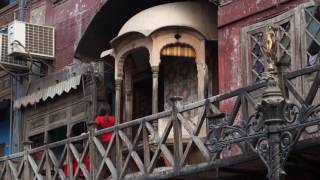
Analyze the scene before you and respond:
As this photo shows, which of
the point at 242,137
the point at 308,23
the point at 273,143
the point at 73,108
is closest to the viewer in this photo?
the point at 273,143

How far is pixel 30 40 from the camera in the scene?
2011 centimetres

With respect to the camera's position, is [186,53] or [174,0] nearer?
[186,53]

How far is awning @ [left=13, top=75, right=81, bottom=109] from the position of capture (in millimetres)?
19016

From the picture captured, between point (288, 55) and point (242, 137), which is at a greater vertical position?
point (288, 55)

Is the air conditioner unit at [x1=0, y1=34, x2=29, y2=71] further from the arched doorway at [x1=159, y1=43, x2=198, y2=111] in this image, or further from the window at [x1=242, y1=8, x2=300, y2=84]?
the window at [x1=242, y1=8, x2=300, y2=84]

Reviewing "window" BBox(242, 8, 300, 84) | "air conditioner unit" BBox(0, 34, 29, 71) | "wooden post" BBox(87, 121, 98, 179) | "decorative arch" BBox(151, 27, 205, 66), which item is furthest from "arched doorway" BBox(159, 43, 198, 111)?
"air conditioner unit" BBox(0, 34, 29, 71)

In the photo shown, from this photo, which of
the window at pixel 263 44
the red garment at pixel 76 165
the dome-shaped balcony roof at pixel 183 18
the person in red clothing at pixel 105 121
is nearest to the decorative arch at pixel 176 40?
the dome-shaped balcony roof at pixel 183 18

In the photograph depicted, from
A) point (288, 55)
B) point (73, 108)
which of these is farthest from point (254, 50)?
point (73, 108)

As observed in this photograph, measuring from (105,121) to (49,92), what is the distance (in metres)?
2.94

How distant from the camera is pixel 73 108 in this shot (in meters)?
19.2

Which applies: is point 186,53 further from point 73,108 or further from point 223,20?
point 73,108

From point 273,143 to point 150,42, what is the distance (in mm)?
6109

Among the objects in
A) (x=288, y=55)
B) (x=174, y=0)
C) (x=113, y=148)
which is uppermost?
(x=174, y=0)

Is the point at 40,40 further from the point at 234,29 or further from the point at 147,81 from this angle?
the point at 234,29
